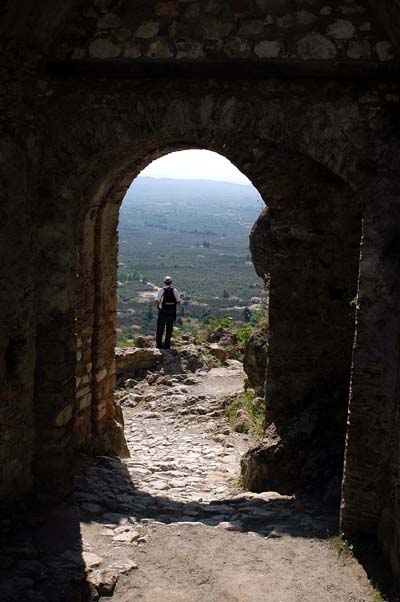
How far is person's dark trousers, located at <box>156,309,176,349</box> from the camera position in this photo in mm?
11922

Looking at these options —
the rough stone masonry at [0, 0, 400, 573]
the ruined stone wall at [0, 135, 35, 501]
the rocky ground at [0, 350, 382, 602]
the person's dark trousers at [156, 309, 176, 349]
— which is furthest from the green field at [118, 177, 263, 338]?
the rocky ground at [0, 350, 382, 602]

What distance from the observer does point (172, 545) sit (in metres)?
5.11

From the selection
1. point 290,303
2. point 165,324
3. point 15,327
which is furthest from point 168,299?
point 15,327

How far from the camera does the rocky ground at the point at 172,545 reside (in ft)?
14.6

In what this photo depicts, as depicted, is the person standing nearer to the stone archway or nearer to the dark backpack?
the dark backpack

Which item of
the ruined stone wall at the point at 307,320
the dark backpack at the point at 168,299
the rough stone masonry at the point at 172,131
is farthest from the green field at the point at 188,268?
the rough stone masonry at the point at 172,131

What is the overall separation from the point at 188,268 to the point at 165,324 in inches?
1645

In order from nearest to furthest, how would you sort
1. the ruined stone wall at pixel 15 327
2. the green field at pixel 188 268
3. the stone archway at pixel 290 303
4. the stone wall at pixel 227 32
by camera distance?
the stone wall at pixel 227 32, the ruined stone wall at pixel 15 327, the stone archway at pixel 290 303, the green field at pixel 188 268

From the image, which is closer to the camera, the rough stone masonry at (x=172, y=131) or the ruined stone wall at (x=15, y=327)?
the rough stone masonry at (x=172, y=131)

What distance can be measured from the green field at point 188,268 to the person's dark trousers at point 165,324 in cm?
178

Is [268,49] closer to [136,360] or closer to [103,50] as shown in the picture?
[103,50]

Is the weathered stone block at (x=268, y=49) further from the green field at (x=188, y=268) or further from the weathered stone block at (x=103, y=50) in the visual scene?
the green field at (x=188, y=268)

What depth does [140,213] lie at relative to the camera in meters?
123

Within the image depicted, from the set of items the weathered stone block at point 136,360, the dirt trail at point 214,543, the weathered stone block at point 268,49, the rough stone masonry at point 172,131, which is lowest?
the dirt trail at point 214,543
